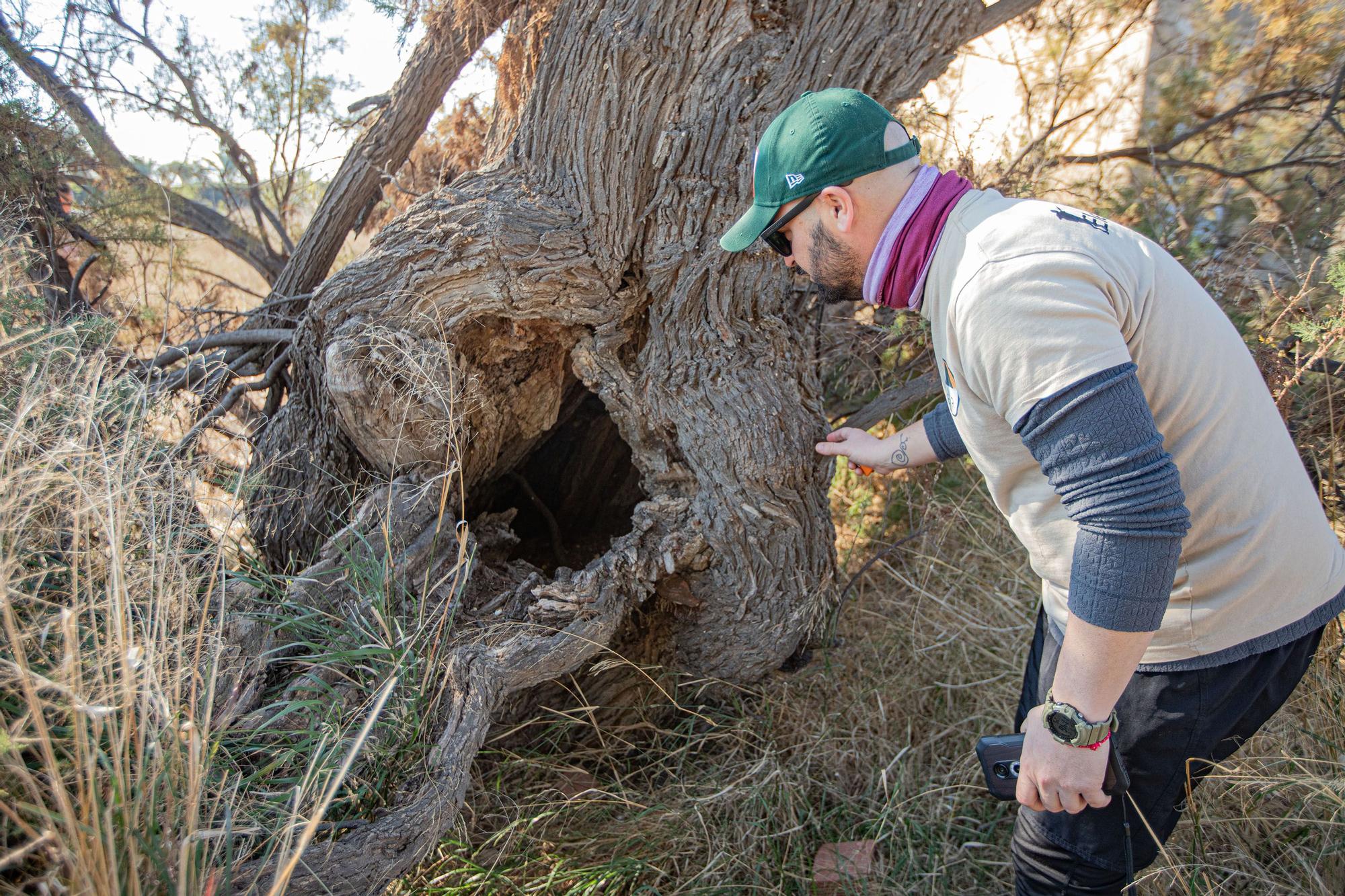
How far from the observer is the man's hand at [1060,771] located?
1.48 metres

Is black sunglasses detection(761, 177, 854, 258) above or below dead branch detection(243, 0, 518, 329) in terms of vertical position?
below

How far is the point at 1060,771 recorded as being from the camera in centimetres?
150

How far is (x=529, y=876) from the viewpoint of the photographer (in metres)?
2.40

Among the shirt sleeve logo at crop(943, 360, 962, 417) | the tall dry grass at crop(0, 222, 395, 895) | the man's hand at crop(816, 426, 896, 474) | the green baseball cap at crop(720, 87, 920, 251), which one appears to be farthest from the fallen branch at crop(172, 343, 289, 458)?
the shirt sleeve logo at crop(943, 360, 962, 417)

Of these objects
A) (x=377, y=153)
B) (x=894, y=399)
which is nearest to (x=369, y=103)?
(x=377, y=153)

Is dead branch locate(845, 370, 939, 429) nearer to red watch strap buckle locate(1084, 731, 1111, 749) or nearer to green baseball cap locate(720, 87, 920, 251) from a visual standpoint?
green baseball cap locate(720, 87, 920, 251)

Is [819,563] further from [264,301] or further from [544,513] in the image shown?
[264,301]

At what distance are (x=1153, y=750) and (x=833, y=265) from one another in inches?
Answer: 49.1

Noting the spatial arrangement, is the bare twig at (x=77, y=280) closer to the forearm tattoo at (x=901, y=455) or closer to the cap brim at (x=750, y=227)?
the cap brim at (x=750, y=227)

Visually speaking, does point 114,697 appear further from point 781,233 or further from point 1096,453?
point 1096,453

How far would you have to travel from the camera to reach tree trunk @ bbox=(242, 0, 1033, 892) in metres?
2.75

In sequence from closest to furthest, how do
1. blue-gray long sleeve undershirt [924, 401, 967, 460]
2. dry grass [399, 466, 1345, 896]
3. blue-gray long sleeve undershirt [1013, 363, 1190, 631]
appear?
blue-gray long sleeve undershirt [1013, 363, 1190, 631]
blue-gray long sleeve undershirt [924, 401, 967, 460]
dry grass [399, 466, 1345, 896]

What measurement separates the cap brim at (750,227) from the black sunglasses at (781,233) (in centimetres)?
2

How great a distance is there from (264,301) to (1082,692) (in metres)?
3.96
